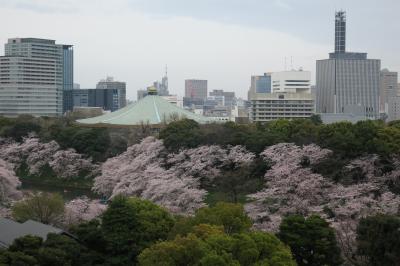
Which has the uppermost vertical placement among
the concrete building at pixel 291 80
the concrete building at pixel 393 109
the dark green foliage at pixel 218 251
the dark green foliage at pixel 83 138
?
the concrete building at pixel 291 80

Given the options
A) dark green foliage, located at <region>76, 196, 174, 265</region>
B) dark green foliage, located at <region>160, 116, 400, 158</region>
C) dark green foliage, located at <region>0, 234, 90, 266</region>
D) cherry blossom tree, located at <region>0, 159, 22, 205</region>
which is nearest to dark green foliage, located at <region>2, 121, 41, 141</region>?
dark green foliage, located at <region>160, 116, 400, 158</region>

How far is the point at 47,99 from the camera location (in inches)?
3661

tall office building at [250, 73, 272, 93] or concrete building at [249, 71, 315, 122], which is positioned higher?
tall office building at [250, 73, 272, 93]

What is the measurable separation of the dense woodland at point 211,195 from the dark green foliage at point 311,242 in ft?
0.09

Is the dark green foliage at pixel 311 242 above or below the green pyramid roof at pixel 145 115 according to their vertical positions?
below

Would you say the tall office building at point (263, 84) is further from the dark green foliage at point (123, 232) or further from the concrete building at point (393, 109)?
the dark green foliage at point (123, 232)

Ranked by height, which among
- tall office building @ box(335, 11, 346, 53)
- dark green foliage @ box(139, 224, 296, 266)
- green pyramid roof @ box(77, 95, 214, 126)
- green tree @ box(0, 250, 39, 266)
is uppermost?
tall office building @ box(335, 11, 346, 53)

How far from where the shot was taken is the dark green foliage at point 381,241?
49.1 ft

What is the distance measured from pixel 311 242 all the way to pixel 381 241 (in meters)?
1.61

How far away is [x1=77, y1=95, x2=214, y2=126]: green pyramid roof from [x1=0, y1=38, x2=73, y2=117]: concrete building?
135 ft

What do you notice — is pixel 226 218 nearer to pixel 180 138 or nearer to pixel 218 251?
pixel 218 251

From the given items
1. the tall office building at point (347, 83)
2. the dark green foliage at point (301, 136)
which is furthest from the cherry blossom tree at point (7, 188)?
the tall office building at point (347, 83)

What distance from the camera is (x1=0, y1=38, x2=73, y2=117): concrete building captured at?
91.4 metres

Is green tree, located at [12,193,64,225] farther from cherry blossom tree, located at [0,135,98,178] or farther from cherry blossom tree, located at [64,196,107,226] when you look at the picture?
cherry blossom tree, located at [0,135,98,178]
